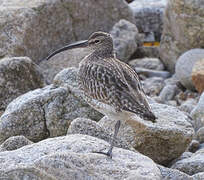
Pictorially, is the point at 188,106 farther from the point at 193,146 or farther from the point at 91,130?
the point at 91,130

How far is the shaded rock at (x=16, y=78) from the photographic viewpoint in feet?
41.2

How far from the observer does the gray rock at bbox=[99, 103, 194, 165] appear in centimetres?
997

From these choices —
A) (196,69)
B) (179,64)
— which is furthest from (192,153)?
(179,64)

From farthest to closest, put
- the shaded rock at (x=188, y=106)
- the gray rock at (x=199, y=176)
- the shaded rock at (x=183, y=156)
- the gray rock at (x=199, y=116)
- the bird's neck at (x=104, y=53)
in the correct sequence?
the shaded rock at (x=188, y=106) → the gray rock at (x=199, y=116) → the shaded rock at (x=183, y=156) → the bird's neck at (x=104, y=53) → the gray rock at (x=199, y=176)

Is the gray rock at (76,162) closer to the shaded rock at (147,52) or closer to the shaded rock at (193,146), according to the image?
the shaded rock at (193,146)

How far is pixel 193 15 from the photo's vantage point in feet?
51.0

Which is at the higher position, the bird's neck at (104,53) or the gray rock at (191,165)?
the bird's neck at (104,53)

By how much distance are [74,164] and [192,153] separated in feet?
13.5

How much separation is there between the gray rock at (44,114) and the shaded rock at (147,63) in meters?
5.63

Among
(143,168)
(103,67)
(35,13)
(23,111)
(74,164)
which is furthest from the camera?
(35,13)

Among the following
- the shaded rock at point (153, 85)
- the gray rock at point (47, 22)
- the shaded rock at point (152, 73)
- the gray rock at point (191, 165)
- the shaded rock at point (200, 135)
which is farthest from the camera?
the shaded rock at point (152, 73)

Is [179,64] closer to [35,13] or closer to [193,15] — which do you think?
[193,15]

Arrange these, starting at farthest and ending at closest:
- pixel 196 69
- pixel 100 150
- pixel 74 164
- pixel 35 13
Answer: pixel 35 13 < pixel 196 69 < pixel 100 150 < pixel 74 164

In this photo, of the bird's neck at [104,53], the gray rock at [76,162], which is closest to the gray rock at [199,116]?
the bird's neck at [104,53]
